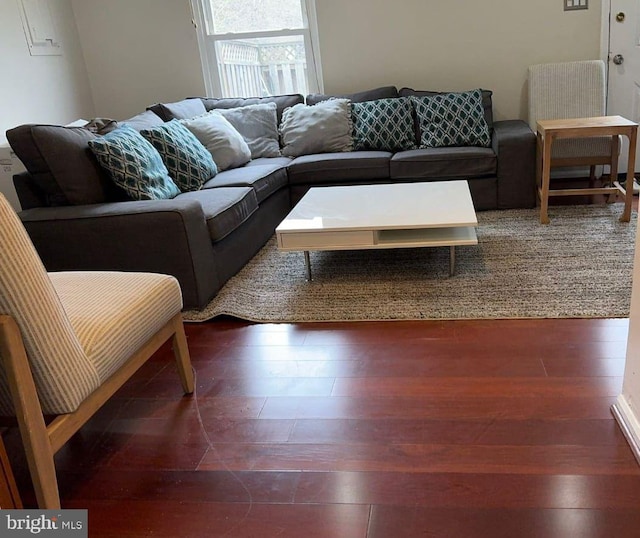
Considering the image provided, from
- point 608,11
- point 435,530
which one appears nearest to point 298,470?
point 435,530

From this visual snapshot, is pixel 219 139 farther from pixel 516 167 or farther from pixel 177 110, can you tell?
pixel 516 167

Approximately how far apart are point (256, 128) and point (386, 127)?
0.96 metres

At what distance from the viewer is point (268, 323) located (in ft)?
8.42

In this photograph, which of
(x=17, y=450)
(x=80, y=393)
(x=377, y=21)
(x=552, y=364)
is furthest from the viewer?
(x=377, y=21)

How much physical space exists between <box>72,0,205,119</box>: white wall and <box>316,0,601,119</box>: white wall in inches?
44.5

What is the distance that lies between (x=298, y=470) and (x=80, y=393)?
2.00ft

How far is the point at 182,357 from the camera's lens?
203 centimetres

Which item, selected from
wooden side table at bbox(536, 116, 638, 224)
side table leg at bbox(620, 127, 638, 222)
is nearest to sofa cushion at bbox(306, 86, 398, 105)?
wooden side table at bbox(536, 116, 638, 224)

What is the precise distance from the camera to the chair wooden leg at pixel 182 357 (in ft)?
6.60

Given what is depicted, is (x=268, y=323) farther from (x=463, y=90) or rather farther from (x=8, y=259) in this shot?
(x=463, y=90)

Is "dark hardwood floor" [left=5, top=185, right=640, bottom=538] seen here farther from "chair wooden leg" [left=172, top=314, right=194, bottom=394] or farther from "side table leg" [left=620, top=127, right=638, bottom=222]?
"side table leg" [left=620, top=127, right=638, bottom=222]

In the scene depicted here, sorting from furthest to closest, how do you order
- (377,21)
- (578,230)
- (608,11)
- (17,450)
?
(377,21)
(608,11)
(578,230)
(17,450)

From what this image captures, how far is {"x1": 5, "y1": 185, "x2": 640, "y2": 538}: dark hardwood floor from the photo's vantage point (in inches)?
55.7

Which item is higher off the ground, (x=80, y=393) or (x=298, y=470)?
(x=80, y=393)
